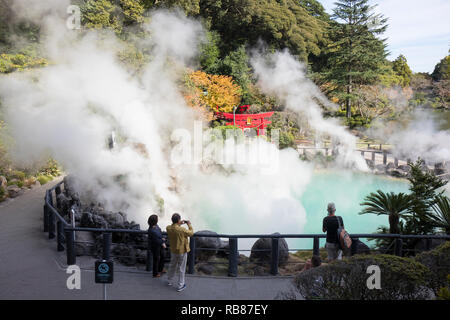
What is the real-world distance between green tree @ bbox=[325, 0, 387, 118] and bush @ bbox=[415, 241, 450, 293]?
85.7 feet

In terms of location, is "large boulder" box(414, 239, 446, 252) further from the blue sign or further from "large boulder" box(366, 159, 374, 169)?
"large boulder" box(366, 159, 374, 169)

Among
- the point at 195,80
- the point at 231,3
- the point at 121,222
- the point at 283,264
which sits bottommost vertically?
the point at 283,264

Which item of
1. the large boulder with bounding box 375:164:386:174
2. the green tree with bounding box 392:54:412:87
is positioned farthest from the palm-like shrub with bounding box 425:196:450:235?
the green tree with bounding box 392:54:412:87

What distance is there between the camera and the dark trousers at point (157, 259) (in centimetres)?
604

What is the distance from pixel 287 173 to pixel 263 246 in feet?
41.1

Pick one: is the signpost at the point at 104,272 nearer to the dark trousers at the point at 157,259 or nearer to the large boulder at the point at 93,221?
the dark trousers at the point at 157,259

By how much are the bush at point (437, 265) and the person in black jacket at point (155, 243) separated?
3.74m

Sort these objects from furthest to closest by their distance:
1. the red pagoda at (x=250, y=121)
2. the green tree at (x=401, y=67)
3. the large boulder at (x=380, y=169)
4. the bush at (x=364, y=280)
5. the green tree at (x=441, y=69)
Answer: the green tree at (x=401, y=67) → the green tree at (x=441, y=69) → the red pagoda at (x=250, y=121) → the large boulder at (x=380, y=169) → the bush at (x=364, y=280)

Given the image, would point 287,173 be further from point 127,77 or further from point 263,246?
point 263,246

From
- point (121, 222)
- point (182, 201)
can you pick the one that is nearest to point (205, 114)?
point (182, 201)

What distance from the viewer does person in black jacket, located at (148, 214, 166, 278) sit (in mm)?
5992

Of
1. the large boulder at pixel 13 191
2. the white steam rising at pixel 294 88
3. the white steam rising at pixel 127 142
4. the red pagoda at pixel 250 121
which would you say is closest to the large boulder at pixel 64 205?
the white steam rising at pixel 127 142

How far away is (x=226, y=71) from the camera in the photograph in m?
28.1

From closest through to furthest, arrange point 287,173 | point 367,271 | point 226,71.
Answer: point 367,271
point 287,173
point 226,71
